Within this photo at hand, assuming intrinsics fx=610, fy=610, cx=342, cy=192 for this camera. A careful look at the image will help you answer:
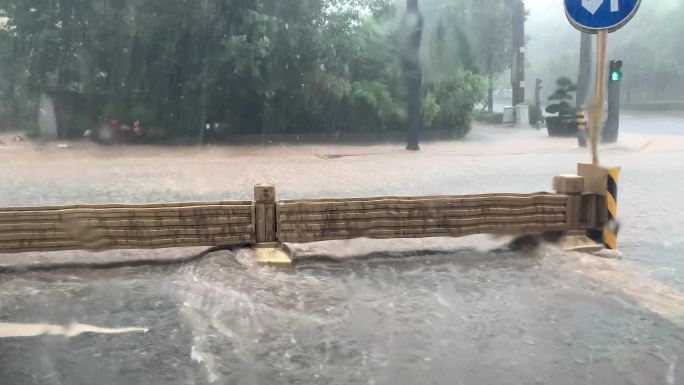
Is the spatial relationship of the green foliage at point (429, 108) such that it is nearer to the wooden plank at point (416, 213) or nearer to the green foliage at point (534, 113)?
the green foliage at point (534, 113)

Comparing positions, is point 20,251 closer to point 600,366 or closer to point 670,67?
point 600,366

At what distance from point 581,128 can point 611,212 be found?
5.46 feet

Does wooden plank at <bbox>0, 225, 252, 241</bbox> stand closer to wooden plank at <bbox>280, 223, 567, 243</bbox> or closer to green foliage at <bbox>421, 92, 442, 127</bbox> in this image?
wooden plank at <bbox>280, 223, 567, 243</bbox>

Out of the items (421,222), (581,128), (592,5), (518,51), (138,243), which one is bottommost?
(138,243)

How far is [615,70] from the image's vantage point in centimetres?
713

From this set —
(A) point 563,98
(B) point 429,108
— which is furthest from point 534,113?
(B) point 429,108

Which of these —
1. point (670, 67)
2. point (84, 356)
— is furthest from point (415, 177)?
point (84, 356)

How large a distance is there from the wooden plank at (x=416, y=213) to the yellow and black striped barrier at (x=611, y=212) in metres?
0.41

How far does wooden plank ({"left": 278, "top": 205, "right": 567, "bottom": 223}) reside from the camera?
5.23m

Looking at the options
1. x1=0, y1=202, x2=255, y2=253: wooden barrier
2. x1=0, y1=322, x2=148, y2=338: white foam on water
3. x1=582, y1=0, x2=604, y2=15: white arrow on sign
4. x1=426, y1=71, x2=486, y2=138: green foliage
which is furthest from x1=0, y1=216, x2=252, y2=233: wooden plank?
x1=582, y1=0, x2=604, y2=15: white arrow on sign

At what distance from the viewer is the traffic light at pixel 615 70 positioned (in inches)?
278

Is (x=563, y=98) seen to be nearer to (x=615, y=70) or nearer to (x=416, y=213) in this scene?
(x=615, y=70)

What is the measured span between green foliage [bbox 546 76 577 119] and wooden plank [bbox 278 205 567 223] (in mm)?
1991

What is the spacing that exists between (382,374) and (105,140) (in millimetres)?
4674
